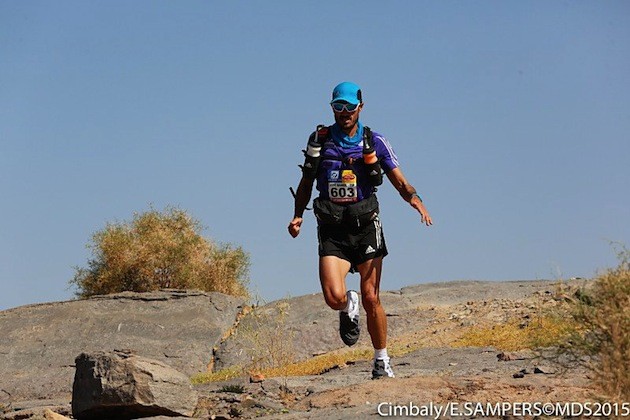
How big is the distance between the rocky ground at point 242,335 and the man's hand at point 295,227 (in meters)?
1.59

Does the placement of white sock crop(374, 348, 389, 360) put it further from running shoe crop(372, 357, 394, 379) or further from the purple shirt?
the purple shirt

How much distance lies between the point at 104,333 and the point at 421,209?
10182 millimetres

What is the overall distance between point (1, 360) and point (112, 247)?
20.6 feet

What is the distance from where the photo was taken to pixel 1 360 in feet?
55.2

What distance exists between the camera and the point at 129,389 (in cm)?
859

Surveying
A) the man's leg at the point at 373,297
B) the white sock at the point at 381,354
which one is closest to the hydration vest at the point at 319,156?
the man's leg at the point at 373,297

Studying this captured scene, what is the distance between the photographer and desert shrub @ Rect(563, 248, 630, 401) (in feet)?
19.8

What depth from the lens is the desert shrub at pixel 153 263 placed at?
895 inches

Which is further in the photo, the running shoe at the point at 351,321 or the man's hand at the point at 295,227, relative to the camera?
the man's hand at the point at 295,227

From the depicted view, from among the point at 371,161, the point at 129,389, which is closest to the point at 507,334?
the point at 371,161

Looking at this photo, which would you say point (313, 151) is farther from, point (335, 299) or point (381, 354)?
point (381, 354)

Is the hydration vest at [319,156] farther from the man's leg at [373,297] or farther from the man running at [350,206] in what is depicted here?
the man's leg at [373,297]

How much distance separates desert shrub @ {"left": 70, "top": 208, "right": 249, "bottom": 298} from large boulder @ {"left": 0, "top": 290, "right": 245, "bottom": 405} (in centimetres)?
364

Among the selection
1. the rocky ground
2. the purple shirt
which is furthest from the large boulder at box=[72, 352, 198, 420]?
the purple shirt
